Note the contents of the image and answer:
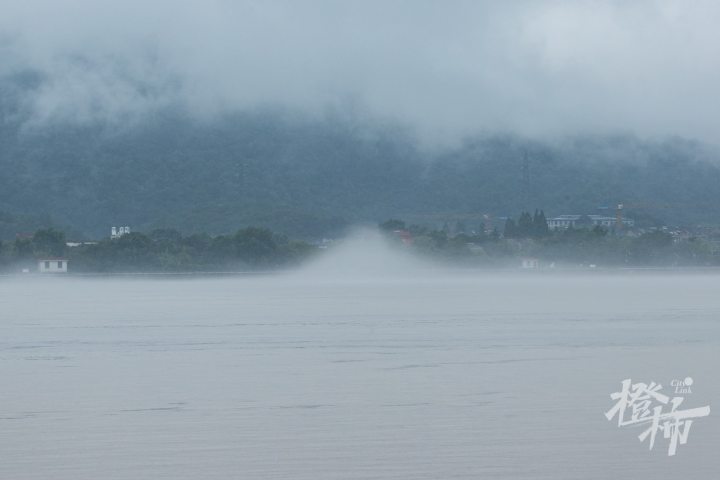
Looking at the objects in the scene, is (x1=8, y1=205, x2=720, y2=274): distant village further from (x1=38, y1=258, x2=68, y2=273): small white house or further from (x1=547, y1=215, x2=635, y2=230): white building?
(x1=547, y1=215, x2=635, y2=230): white building

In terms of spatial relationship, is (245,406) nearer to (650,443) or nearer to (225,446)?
(225,446)

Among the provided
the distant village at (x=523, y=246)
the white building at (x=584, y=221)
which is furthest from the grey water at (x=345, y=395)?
the white building at (x=584, y=221)

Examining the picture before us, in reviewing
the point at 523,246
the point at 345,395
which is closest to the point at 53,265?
the point at 523,246

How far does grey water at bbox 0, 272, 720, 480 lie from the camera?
1841cm

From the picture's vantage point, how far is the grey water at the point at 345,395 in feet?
60.4

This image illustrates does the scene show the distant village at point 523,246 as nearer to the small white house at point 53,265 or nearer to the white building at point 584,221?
the small white house at point 53,265

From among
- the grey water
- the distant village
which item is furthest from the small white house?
the grey water

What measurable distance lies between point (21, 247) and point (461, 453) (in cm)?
10759

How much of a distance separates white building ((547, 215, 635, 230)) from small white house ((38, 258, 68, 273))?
7027 centimetres

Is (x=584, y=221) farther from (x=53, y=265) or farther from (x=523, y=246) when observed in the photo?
(x=53, y=265)

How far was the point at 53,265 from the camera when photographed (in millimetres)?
120375

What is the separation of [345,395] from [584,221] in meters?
151

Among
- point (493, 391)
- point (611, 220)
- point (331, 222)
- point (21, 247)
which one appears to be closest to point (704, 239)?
point (611, 220)

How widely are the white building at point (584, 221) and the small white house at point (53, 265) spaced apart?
231 ft
